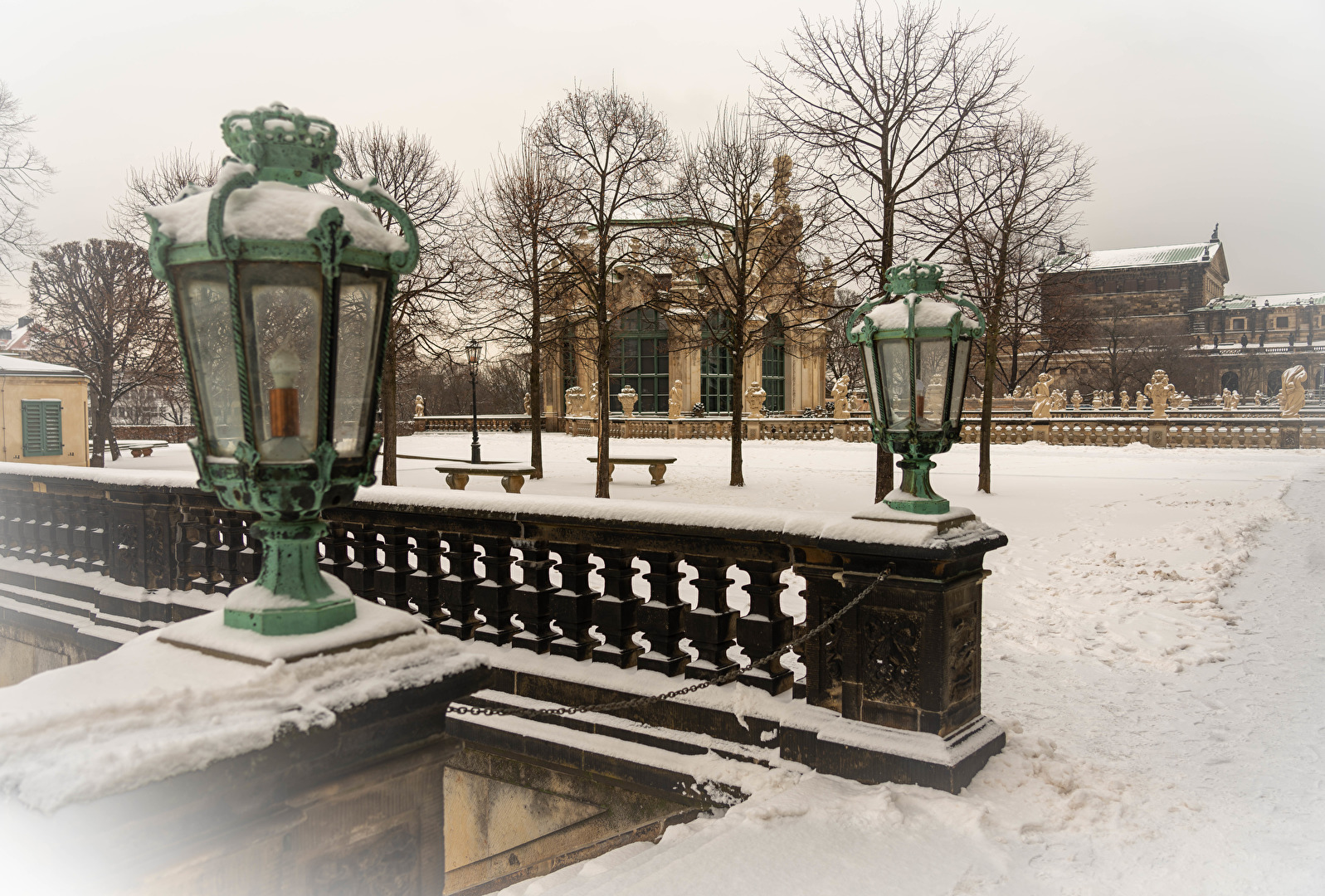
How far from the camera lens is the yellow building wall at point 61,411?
20.6 m

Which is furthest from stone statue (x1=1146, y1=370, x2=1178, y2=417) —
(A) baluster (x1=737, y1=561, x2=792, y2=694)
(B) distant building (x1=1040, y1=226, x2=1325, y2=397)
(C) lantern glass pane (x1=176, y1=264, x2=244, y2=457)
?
(B) distant building (x1=1040, y1=226, x2=1325, y2=397)

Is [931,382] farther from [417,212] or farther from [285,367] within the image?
[417,212]

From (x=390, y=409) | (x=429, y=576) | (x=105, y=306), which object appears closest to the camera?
(x=429, y=576)

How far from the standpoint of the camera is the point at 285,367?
2471 mm

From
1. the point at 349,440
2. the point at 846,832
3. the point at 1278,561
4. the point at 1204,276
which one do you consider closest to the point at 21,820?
the point at 349,440

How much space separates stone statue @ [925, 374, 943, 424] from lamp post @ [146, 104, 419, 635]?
313 centimetres

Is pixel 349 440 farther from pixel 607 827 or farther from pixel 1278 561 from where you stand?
pixel 1278 561

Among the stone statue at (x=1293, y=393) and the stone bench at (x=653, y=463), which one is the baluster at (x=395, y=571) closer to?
the stone bench at (x=653, y=463)

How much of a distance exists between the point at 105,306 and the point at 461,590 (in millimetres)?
26009

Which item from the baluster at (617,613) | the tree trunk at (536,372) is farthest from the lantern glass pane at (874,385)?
the tree trunk at (536,372)

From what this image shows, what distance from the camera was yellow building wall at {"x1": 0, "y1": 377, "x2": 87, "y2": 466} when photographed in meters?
20.6

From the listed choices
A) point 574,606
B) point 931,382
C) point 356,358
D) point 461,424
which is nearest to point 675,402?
point 461,424

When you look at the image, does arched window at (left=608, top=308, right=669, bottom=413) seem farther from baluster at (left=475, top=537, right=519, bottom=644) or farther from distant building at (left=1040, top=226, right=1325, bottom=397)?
distant building at (left=1040, top=226, right=1325, bottom=397)

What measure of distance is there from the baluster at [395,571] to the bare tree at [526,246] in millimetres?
12912
